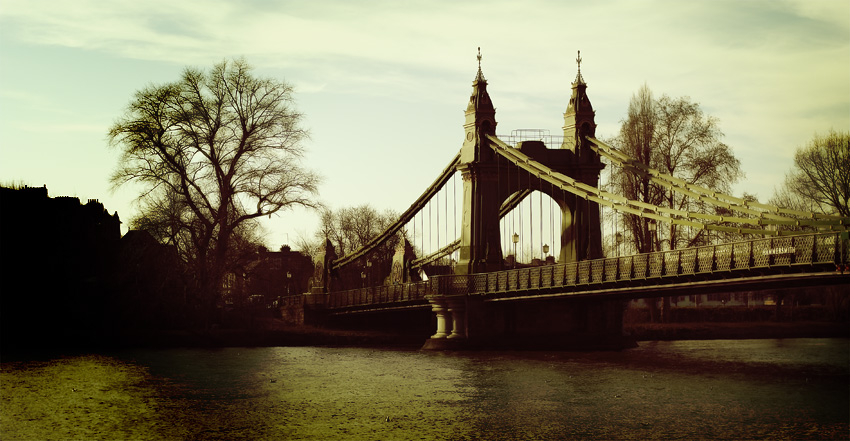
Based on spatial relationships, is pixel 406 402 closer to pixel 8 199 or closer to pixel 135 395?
pixel 135 395

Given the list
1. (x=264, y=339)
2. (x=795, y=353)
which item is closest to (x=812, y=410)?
(x=795, y=353)

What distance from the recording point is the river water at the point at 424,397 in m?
24.0

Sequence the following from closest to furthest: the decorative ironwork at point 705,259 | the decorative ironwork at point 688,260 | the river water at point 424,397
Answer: the river water at point 424,397
the decorative ironwork at point 705,259
the decorative ironwork at point 688,260

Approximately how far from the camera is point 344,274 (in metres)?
91.3

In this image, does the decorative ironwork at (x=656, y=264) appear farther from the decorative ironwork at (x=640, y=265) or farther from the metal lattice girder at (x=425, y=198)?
the metal lattice girder at (x=425, y=198)

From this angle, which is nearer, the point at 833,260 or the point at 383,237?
the point at 833,260

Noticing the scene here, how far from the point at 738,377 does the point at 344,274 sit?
58535 mm

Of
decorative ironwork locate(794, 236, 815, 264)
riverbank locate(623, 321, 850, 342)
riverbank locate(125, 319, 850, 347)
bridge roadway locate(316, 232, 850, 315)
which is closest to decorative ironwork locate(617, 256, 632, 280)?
bridge roadway locate(316, 232, 850, 315)

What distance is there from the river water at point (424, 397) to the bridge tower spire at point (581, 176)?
8.44 metres

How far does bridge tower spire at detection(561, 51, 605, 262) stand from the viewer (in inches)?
2082

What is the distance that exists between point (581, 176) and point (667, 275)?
16.8 metres

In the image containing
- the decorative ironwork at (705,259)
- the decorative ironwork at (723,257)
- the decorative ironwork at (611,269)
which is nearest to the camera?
Result: the decorative ironwork at (723,257)

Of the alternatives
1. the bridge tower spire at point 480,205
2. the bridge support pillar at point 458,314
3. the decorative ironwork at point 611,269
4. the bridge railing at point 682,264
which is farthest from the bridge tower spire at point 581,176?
the decorative ironwork at point 611,269

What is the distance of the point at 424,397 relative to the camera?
30.3 m
